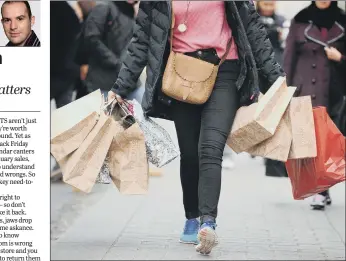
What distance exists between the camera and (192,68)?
232 inches

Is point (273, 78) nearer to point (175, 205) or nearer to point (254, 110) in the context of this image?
point (254, 110)

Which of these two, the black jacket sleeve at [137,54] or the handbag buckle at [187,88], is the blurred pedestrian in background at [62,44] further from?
the handbag buckle at [187,88]

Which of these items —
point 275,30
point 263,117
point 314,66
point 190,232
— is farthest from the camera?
point 275,30

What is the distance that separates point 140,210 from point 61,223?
787 mm

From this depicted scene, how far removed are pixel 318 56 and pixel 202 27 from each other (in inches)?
141

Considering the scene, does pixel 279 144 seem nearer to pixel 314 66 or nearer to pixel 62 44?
pixel 62 44

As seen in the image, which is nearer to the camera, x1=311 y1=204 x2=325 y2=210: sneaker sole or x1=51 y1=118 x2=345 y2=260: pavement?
x1=51 y1=118 x2=345 y2=260: pavement

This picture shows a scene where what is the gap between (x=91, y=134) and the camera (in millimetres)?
5793

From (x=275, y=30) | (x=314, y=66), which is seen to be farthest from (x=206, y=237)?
(x=275, y=30)

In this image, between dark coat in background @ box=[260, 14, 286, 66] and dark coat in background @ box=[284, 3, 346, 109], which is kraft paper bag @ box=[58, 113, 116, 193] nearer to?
dark coat in background @ box=[284, 3, 346, 109]

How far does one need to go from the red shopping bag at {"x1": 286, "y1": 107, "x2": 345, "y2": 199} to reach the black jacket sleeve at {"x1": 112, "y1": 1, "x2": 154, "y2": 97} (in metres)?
0.95

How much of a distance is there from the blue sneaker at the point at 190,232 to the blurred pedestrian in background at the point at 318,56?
1933mm

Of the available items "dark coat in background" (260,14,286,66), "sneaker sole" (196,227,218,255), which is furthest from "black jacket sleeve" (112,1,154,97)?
"dark coat in background" (260,14,286,66)

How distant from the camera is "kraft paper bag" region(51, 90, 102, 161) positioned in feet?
19.0
